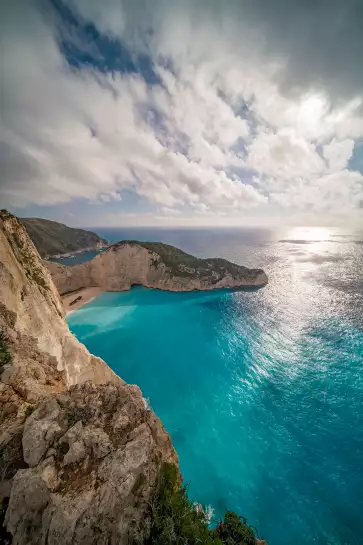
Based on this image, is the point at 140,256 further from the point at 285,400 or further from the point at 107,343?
the point at 285,400

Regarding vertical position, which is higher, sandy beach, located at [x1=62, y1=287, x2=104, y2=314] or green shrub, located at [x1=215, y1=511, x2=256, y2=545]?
green shrub, located at [x1=215, y1=511, x2=256, y2=545]

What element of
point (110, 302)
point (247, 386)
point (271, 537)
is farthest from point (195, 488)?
point (110, 302)

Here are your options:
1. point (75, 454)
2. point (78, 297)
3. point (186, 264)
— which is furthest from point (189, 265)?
point (75, 454)

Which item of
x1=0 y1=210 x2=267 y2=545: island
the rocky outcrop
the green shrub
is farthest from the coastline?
the green shrub

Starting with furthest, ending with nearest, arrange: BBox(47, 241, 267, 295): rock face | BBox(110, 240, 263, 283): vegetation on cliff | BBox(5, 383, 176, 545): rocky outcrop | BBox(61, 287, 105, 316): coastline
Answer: BBox(110, 240, 263, 283): vegetation on cliff → BBox(47, 241, 267, 295): rock face → BBox(61, 287, 105, 316): coastline → BBox(5, 383, 176, 545): rocky outcrop

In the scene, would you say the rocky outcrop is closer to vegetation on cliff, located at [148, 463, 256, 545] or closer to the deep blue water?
vegetation on cliff, located at [148, 463, 256, 545]

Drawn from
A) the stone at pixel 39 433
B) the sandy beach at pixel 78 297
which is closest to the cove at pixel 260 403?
the sandy beach at pixel 78 297

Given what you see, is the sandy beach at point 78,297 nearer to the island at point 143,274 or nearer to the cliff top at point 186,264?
the island at point 143,274
